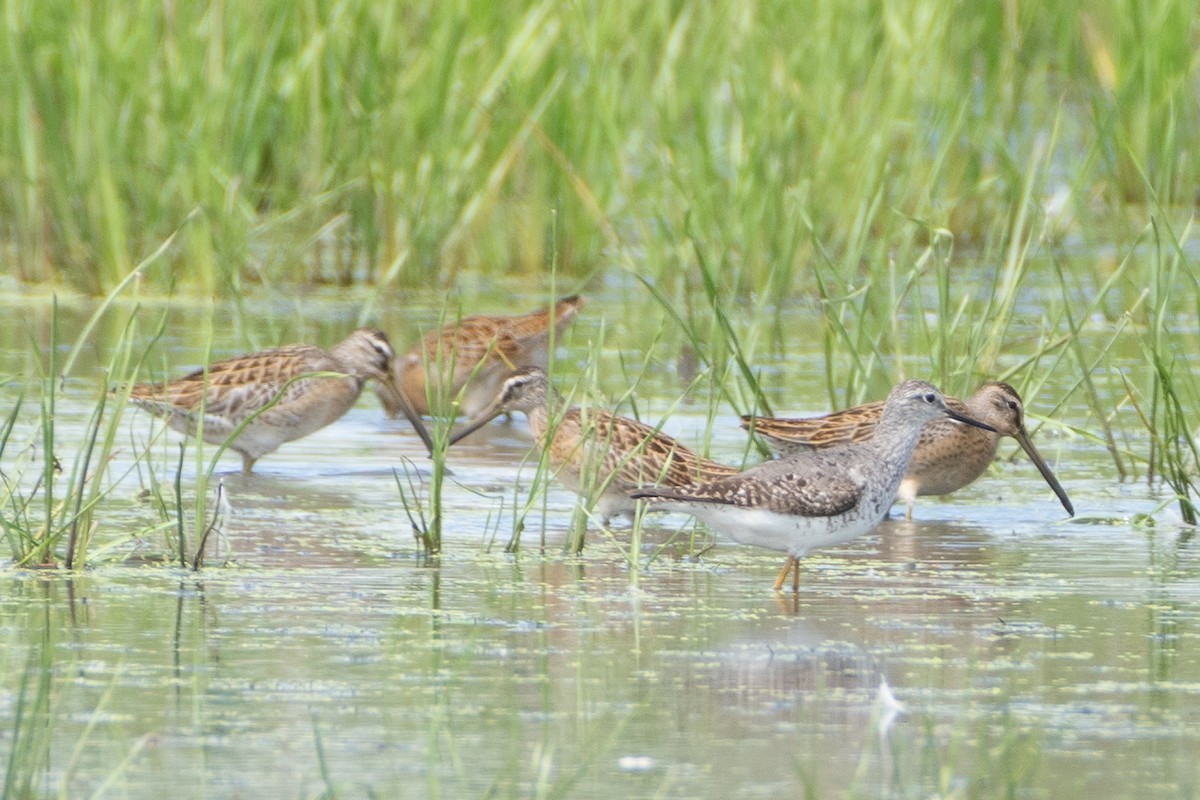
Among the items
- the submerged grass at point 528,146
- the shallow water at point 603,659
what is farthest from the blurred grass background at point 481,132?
the shallow water at point 603,659

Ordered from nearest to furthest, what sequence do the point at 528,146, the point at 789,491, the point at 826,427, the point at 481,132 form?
the point at 789,491 < the point at 826,427 < the point at 481,132 < the point at 528,146

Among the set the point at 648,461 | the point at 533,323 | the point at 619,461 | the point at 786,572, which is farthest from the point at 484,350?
the point at 786,572

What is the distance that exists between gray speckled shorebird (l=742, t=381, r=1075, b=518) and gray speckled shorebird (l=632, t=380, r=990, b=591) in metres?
0.96

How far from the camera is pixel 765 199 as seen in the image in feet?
34.9

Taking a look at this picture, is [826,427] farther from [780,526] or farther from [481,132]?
[481,132]

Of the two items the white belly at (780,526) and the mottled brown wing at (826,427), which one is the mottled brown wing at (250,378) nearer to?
the mottled brown wing at (826,427)

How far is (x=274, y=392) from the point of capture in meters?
8.81

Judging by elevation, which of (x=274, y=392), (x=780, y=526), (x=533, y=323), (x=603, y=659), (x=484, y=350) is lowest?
(x=603, y=659)

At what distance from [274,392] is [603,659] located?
3.99 meters

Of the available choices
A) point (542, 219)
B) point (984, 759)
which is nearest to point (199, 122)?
point (542, 219)

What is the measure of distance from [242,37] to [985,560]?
5663 mm

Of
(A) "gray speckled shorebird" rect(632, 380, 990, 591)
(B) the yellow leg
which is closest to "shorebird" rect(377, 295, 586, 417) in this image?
(A) "gray speckled shorebird" rect(632, 380, 990, 591)

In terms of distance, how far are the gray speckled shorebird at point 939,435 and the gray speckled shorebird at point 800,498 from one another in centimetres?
96

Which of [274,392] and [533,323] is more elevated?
[533,323]
